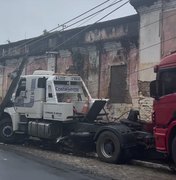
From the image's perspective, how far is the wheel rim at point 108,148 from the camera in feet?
41.1

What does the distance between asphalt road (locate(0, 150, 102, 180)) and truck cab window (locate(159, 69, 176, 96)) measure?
2.94 metres

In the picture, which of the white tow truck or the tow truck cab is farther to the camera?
the tow truck cab

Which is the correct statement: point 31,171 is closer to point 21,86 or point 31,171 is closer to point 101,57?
point 21,86

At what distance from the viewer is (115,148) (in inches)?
484

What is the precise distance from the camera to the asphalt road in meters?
9.33

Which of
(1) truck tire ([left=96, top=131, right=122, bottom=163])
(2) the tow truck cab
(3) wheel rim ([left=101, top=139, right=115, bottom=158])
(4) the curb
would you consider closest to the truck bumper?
(4) the curb

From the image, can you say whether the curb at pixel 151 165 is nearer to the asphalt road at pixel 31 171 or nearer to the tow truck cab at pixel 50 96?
the asphalt road at pixel 31 171

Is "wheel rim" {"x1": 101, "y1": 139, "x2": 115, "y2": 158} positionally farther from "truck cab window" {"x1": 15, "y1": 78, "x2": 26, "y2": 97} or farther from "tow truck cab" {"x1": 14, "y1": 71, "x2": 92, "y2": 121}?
"truck cab window" {"x1": 15, "y1": 78, "x2": 26, "y2": 97}

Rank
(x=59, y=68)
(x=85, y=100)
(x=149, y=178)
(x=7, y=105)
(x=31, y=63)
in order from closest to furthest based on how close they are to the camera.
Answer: (x=149, y=178) < (x=85, y=100) < (x=7, y=105) < (x=59, y=68) < (x=31, y=63)

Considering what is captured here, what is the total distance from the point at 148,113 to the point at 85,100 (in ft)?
12.5

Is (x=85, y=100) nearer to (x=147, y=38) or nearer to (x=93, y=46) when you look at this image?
(x=147, y=38)

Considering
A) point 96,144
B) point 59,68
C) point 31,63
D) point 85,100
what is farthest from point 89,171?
point 31,63

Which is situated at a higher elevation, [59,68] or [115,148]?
[59,68]

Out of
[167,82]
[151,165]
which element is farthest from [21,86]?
[167,82]
